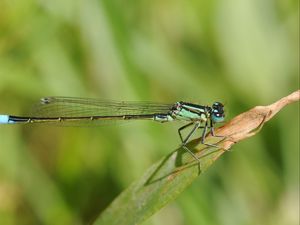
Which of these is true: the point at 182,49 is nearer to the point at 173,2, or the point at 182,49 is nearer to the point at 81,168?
the point at 173,2

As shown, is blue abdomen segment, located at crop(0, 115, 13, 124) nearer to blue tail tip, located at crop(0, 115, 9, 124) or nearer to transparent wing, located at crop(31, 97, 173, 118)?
blue tail tip, located at crop(0, 115, 9, 124)

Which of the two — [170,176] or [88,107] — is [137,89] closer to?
[88,107]

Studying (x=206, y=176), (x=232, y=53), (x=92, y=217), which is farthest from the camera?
(x=232, y=53)

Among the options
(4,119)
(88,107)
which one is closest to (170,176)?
(88,107)

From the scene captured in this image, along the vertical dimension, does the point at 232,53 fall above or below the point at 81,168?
above

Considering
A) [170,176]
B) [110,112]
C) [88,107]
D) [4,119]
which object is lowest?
[170,176]

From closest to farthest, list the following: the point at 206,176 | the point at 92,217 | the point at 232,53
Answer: the point at 206,176 → the point at 92,217 → the point at 232,53

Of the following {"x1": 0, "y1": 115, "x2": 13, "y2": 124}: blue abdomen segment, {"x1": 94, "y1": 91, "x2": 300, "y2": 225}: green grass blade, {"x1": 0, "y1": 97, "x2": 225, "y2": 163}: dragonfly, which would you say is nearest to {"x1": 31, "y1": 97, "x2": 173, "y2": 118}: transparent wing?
{"x1": 0, "y1": 97, "x2": 225, "y2": 163}: dragonfly

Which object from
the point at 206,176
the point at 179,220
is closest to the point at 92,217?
the point at 179,220
